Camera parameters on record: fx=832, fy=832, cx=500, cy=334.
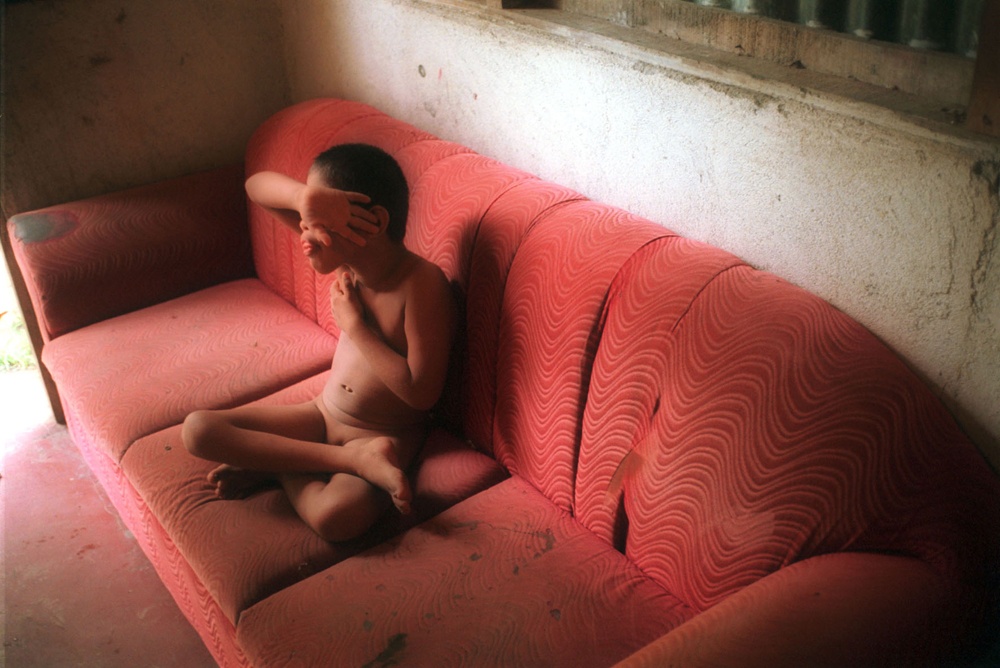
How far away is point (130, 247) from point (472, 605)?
1567 millimetres

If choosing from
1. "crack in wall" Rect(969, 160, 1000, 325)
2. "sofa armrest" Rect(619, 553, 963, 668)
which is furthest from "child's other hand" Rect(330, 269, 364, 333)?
"crack in wall" Rect(969, 160, 1000, 325)

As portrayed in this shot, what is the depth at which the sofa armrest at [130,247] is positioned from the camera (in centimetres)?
228

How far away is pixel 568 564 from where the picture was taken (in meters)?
1.48

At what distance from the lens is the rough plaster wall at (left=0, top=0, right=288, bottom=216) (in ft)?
7.78

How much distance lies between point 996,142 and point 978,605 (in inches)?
24.7

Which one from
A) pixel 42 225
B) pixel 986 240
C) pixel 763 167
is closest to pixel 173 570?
pixel 42 225

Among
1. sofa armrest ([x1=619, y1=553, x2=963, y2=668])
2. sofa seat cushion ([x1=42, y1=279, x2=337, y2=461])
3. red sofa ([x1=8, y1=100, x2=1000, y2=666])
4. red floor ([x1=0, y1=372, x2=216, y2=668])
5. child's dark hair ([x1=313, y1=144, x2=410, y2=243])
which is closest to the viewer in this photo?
sofa armrest ([x1=619, y1=553, x2=963, y2=668])

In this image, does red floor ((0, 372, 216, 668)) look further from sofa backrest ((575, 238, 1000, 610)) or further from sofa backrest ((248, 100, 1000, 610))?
sofa backrest ((575, 238, 1000, 610))

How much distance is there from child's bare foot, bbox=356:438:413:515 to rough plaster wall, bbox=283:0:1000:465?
2.41 ft

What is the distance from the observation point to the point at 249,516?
165cm

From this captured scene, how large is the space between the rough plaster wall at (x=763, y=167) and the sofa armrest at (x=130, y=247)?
29.0 inches

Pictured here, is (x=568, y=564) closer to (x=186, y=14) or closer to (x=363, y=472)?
(x=363, y=472)

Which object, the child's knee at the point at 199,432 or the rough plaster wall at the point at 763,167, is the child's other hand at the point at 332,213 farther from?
the rough plaster wall at the point at 763,167

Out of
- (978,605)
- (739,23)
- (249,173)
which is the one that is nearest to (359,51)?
(249,173)
